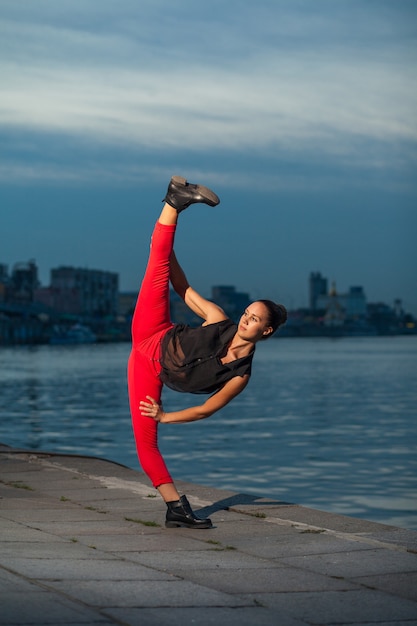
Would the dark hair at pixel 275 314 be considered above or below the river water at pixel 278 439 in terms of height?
above

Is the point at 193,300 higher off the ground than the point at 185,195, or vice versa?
the point at 185,195

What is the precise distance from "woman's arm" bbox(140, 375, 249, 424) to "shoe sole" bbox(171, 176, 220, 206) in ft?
3.30

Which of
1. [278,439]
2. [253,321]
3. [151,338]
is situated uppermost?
[253,321]

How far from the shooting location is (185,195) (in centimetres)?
649

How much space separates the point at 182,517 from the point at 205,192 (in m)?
1.93

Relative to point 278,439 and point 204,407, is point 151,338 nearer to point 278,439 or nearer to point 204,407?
point 204,407

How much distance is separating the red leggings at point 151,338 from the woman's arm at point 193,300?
14cm

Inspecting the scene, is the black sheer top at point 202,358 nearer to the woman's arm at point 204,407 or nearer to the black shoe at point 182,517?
the woman's arm at point 204,407

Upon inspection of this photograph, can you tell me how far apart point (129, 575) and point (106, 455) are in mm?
15115

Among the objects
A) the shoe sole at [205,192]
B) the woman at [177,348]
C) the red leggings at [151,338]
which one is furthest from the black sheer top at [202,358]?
the shoe sole at [205,192]

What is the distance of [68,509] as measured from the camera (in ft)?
24.4

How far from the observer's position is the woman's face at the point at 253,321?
6219mm

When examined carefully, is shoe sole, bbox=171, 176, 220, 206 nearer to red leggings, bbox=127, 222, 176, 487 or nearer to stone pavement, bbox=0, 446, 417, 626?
red leggings, bbox=127, 222, 176, 487

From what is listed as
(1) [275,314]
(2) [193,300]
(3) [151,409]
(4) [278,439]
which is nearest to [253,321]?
(1) [275,314]
